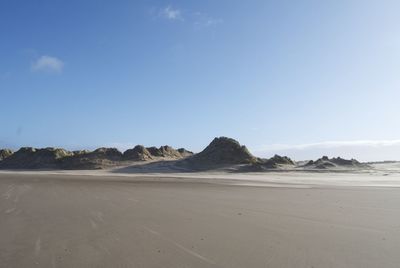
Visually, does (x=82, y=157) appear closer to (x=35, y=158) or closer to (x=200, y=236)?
(x=35, y=158)

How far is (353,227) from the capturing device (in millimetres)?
8406

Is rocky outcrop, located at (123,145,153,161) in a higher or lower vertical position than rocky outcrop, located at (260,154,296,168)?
higher

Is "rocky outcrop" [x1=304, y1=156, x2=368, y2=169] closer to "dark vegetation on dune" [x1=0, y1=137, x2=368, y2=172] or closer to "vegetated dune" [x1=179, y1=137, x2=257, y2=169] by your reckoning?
"dark vegetation on dune" [x1=0, y1=137, x2=368, y2=172]

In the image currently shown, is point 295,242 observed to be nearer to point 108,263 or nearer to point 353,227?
point 353,227

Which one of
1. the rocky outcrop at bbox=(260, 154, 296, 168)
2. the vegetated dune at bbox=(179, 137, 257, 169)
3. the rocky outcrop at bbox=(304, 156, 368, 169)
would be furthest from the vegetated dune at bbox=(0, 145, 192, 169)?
the rocky outcrop at bbox=(304, 156, 368, 169)

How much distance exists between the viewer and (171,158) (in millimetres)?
75125

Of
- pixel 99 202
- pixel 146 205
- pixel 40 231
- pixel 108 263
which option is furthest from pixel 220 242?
pixel 99 202

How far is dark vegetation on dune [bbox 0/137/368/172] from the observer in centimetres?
5547

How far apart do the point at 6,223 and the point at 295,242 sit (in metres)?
6.09

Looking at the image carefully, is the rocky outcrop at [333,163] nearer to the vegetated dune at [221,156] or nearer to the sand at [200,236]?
the vegetated dune at [221,156]

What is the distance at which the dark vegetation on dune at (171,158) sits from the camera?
182 ft

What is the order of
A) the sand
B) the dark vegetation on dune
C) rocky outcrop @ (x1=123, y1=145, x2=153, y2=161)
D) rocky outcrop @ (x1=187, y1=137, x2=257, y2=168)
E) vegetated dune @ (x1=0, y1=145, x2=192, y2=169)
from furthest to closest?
1. rocky outcrop @ (x1=123, y1=145, x2=153, y2=161)
2. vegetated dune @ (x1=0, y1=145, x2=192, y2=169)
3. rocky outcrop @ (x1=187, y1=137, x2=257, y2=168)
4. the dark vegetation on dune
5. the sand

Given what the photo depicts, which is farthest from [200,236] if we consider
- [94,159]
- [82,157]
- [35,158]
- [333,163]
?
[35,158]

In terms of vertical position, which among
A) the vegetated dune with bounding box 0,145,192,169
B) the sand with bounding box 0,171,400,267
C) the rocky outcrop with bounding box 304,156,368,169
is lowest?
the sand with bounding box 0,171,400,267
